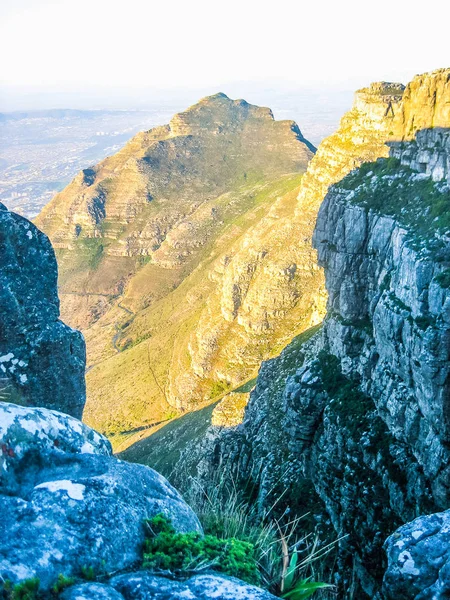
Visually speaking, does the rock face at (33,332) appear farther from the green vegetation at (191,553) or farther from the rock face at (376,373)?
the green vegetation at (191,553)

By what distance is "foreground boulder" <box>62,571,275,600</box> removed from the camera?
7883 mm

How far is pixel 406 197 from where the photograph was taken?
32312 mm

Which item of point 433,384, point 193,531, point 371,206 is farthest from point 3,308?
point 371,206

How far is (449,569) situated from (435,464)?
56.9 feet

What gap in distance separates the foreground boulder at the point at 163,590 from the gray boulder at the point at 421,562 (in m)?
3.06

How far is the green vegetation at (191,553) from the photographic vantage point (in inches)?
353

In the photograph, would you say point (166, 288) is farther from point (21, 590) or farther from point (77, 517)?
point (21, 590)

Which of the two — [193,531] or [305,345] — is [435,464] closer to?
[193,531]

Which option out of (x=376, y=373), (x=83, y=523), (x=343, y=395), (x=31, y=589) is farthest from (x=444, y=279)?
(x=31, y=589)

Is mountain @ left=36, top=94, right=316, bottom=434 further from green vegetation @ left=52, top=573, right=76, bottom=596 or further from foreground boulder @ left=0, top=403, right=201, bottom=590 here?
green vegetation @ left=52, top=573, right=76, bottom=596

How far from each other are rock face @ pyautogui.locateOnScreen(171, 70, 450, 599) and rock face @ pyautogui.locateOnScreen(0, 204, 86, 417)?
813 centimetres

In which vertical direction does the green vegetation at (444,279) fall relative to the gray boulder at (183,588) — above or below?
above

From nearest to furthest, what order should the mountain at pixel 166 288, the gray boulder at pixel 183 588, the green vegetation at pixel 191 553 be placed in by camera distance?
1. the gray boulder at pixel 183 588
2. the green vegetation at pixel 191 553
3. the mountain at pixel 166 288

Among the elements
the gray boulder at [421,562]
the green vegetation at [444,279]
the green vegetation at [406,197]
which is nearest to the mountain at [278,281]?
the green vegetation at [406,197]
